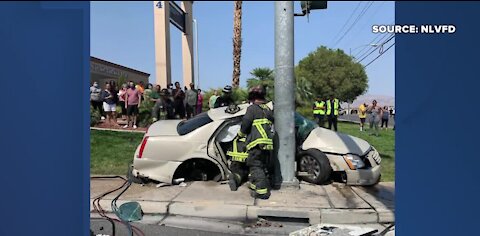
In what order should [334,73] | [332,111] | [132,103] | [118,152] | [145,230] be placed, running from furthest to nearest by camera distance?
[334,73], [332,111], [132,103], [118,152], [145,230]

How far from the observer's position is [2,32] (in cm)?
248

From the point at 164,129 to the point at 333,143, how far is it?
2894mm

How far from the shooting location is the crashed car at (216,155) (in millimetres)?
6289

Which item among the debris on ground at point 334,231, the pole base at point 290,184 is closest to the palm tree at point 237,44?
the pole base at point 290,184

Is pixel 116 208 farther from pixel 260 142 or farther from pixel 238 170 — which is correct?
pixel 260 142

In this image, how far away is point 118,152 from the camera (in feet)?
30.8

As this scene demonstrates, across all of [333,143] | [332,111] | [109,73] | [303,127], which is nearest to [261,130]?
[333,143]

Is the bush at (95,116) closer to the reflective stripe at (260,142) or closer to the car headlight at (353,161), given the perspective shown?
the reflective stripe at (260,142)

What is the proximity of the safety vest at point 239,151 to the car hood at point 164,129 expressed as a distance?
1.08 m

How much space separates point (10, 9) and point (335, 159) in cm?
524

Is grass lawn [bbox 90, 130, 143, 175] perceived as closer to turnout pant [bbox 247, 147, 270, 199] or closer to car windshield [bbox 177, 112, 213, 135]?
car windshield [bbox 177, 112, 213, 135]

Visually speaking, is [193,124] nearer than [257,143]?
No

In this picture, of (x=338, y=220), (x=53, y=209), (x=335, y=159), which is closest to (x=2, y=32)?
(x=53, y=209)
